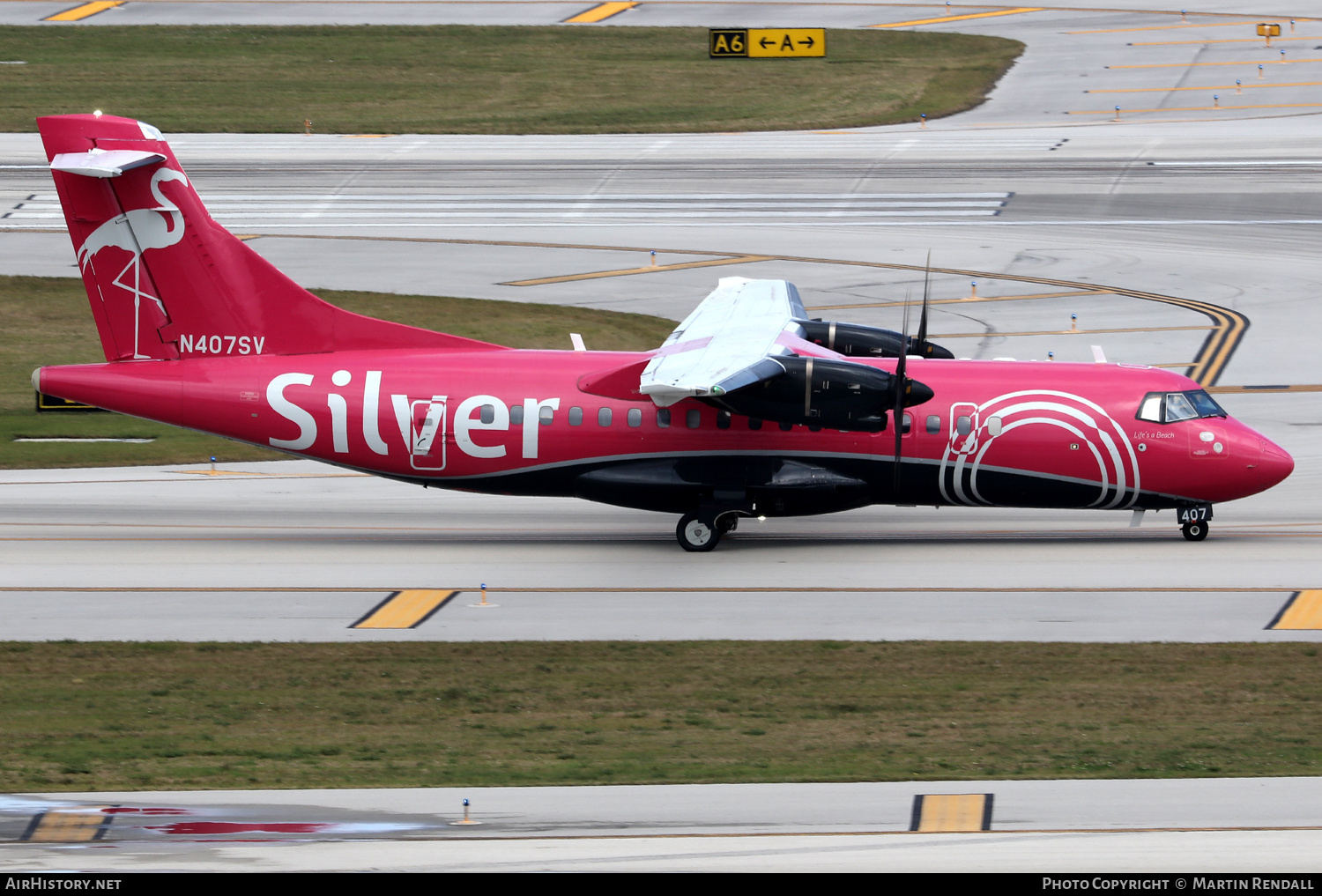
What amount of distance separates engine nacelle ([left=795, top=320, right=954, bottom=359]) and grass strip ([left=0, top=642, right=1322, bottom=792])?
24.5 ft

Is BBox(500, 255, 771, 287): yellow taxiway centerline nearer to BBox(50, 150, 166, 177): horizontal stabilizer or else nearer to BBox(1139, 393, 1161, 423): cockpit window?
BBox(50, 150, 166, 177): horizontal stabilizer

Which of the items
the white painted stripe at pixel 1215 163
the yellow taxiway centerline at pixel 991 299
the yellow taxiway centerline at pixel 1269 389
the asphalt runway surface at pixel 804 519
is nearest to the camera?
the asphalt runway surface at pixel 804 519

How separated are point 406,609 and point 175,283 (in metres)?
7.86

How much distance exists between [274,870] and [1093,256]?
4035 cm

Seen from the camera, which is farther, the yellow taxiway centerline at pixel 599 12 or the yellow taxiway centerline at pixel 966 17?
the yellow taxiway centerline at pixel 599 12

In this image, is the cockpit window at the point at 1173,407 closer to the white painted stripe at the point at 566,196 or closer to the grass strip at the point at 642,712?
the grass strip at the point at 642,712

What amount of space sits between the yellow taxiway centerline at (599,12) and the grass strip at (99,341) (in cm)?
4343

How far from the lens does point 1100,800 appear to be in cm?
1498

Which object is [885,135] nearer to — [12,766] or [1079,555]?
[1079,555]

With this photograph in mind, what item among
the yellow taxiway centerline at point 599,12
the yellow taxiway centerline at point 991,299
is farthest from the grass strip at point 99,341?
the yellow taxiway centerline at point 599,12

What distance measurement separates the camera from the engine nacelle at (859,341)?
1062 inches

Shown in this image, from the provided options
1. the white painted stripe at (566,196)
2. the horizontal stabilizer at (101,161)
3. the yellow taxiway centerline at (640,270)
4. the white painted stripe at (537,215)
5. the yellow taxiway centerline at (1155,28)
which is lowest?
the yellow taxiway centerline at (640,270)

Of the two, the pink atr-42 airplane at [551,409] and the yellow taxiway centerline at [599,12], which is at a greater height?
the yellow taxiway centerline at [599,12]

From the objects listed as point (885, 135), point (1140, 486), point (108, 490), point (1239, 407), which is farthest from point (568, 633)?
point (885, 135)
